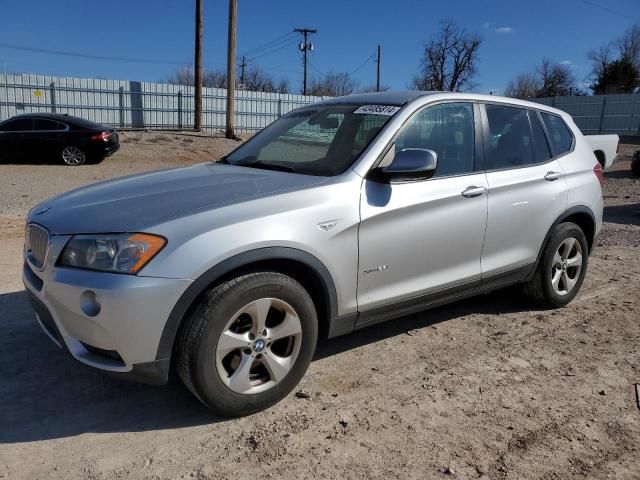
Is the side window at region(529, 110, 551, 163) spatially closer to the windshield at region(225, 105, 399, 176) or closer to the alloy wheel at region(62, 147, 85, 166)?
the windshield at region(225, 105, 399, 176)

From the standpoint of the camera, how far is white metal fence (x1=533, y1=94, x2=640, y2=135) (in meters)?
32.5

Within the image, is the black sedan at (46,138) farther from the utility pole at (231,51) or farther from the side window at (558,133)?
the side window at (558,133)

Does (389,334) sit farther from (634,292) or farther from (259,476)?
(634,292)

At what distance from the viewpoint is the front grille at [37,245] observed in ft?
10.2

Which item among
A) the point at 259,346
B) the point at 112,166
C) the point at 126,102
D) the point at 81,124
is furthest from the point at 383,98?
the point at 126,102

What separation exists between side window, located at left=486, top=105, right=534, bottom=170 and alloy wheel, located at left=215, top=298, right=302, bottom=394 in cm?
205

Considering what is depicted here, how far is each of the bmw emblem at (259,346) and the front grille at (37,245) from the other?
1.20 m

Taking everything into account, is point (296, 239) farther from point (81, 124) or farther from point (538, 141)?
point (81, 124)

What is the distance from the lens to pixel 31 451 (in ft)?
9.25

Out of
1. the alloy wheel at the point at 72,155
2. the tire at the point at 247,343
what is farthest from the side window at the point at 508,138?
the alloy wheel at the point at 72,155

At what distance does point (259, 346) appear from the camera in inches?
122

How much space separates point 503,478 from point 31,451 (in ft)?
7.41

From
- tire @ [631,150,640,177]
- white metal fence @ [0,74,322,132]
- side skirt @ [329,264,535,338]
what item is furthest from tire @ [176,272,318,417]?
white metal fence @ [0,74,322,132]

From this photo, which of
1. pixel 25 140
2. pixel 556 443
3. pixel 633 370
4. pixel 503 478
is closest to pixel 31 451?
pixel 503 478
